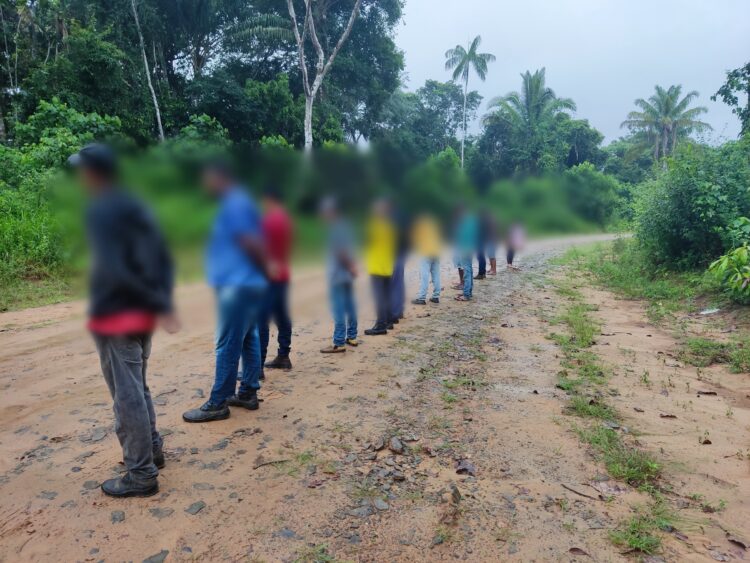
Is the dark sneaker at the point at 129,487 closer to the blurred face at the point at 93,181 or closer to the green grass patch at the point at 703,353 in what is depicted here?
the blurred face at the point at 93,181

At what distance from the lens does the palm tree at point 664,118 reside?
30688mm

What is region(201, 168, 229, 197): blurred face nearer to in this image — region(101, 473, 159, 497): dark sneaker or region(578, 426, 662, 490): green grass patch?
region(101, 473, 159, 497): dark sneaker

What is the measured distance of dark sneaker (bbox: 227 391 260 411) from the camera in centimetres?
379

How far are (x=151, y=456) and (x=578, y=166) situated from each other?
9.52 feet

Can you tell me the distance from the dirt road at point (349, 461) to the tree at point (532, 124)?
50 cm

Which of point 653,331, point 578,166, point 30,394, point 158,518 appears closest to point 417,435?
point 158,518

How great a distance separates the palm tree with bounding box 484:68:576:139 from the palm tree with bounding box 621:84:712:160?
3187cm

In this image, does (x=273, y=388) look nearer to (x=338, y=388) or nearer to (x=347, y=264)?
(x=338, y=388)

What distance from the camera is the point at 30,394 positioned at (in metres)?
3.92

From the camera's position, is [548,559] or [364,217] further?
[548,559]

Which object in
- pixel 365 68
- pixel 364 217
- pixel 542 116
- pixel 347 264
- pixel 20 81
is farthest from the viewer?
pixel 20 81

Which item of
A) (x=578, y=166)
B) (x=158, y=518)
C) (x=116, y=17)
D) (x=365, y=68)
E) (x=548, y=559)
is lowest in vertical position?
(x=548, y=559)

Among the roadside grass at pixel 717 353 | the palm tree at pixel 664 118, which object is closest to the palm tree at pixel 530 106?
the roadside grass at pixel 717 353

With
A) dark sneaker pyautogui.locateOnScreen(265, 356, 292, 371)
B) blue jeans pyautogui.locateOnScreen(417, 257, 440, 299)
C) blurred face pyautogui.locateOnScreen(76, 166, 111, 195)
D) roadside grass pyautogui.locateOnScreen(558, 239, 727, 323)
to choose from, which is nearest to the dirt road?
dark sneaker pyautogui.locateOnScreen(265, 356, 292, 371)
